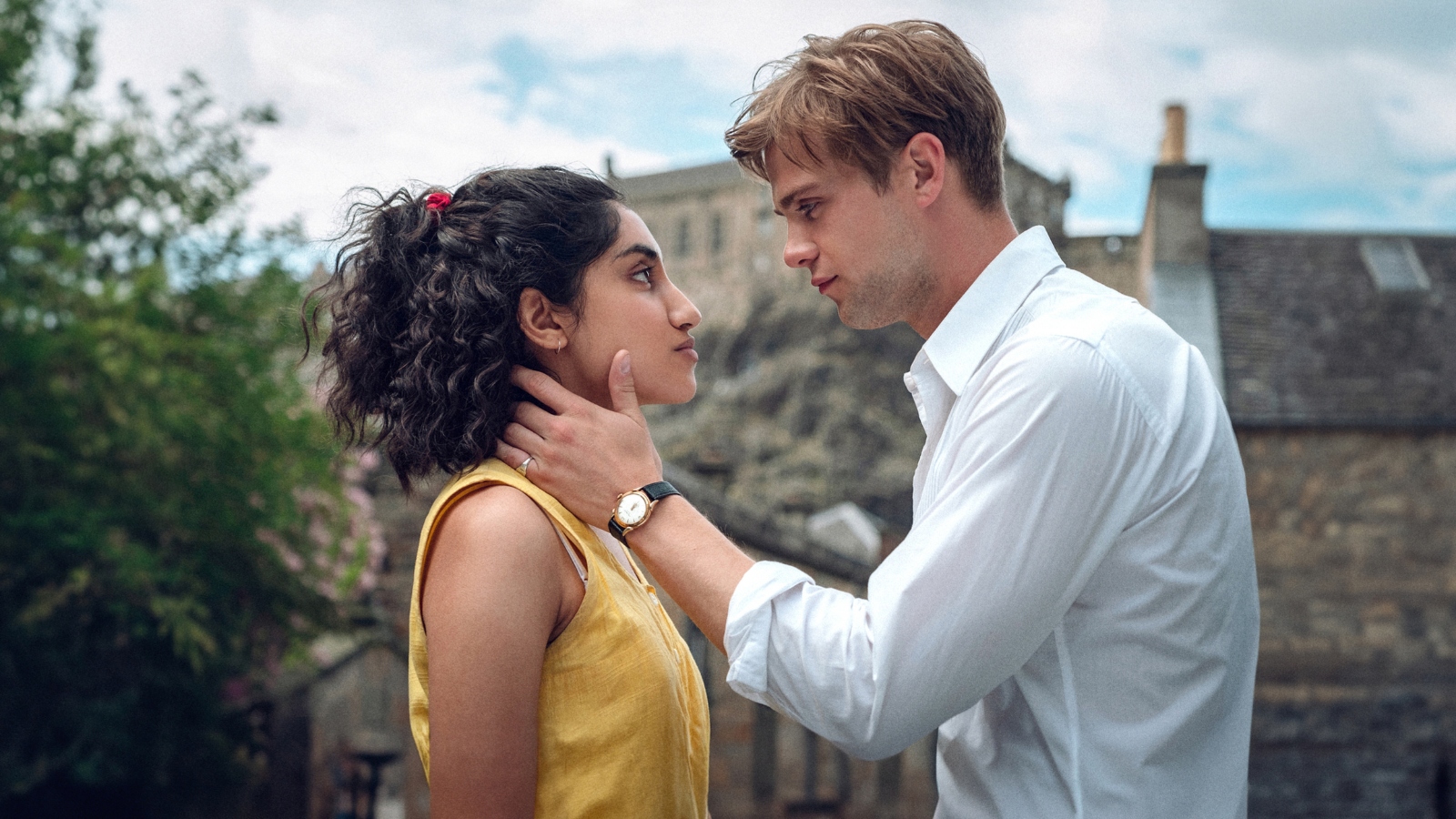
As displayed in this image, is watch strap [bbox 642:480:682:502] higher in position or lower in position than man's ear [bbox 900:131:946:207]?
lower

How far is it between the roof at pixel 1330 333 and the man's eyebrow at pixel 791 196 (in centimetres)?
1362

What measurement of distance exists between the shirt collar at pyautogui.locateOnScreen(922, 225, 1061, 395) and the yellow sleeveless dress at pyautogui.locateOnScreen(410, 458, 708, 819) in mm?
739

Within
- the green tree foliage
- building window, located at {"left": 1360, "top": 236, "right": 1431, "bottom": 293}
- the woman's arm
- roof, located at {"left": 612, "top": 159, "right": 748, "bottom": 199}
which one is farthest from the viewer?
roof, located at {"left": 612, "top": 159, "right": 748, "bottom": 199}

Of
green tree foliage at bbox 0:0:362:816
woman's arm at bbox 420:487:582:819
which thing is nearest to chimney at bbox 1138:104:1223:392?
green tree foliage at bbox 0:0:362:816

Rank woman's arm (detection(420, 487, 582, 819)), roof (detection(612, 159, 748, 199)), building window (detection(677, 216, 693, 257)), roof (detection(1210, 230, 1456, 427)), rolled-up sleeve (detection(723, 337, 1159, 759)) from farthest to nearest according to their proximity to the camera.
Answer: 1. roof (detection(612, 159, 748, 199))
2. building window (detection(677, 216, 693, 257))
3. roof (detection(1210, 230, 1456, 427))
4. woman's arm (detection(420, 487, 582, 819))
5. rolled-up sleeve (detection(723, 337, 1159, 759))

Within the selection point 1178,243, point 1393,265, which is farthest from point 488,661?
point 1393,265

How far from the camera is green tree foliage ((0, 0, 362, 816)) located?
8.02m

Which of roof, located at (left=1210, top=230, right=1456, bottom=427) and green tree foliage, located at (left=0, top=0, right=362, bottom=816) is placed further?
roof, located at (left=1210, top=230, right=1456, bottom=427)

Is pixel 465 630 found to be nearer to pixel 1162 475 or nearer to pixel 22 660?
pixel 1162 475

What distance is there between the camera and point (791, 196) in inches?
84.9

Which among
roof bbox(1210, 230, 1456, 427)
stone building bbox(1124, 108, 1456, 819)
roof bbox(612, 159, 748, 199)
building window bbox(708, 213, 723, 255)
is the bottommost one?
stone building bbox(1124, 108, 1456, 819)

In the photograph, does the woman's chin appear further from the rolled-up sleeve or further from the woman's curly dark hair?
the rolled-up sleeve

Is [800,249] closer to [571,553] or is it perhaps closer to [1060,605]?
[571,553]

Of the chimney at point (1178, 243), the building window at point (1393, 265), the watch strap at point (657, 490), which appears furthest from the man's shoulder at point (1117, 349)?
the building window at point (1393, 265)
